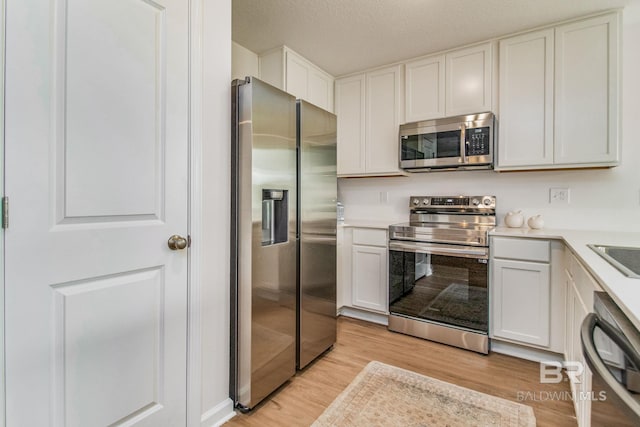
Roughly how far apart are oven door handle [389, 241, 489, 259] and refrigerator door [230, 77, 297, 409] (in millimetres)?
1233

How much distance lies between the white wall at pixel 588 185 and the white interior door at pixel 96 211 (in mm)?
2468

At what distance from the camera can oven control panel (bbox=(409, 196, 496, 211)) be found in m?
2.77

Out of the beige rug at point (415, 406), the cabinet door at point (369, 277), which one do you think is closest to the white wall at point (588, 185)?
the cabinet door at point (369, 277)

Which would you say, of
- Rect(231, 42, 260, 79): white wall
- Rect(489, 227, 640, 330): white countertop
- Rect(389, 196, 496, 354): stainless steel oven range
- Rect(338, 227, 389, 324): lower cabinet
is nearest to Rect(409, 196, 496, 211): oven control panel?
Rect(389, 196, 496, 354): stainless steel oven range

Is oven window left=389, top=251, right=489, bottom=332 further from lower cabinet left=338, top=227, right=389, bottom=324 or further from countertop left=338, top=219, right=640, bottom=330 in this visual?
countertop left=338, top=219, right=640, bottom=330

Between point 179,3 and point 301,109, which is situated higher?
point 179,3

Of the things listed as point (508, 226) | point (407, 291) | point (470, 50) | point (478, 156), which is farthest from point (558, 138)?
point (407, 291)

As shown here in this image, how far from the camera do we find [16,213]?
Answer: 0.96m

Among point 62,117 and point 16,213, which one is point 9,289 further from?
point 62,117

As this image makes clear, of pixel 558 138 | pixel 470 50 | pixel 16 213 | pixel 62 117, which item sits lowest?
pixel 16 213

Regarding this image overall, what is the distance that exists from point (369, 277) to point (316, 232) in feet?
3.27

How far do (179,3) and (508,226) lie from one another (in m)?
2.71

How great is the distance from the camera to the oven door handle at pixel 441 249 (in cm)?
235

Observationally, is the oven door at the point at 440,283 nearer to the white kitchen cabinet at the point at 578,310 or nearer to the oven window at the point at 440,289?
the oven window at the point at 440,289
